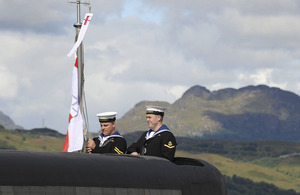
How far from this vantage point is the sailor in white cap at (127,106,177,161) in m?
13.9

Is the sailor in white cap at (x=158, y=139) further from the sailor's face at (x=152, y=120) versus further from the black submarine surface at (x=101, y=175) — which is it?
the black submarine surface at (x=101, y=175)

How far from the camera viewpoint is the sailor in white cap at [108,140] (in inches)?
575

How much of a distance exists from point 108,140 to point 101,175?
353 centimetres

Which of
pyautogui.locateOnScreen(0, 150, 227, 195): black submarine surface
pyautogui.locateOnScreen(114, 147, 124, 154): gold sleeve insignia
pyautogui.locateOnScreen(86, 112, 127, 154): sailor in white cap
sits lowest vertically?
pyautogui.locateOnScreen(0, 150, 227, 195): black submarine surface

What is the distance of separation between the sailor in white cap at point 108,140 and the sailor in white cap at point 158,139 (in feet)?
1.93

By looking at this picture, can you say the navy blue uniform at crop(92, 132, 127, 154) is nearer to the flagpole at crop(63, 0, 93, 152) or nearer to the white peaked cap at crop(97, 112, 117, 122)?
the white peaked cap at crop(97, 112, 117, 122)

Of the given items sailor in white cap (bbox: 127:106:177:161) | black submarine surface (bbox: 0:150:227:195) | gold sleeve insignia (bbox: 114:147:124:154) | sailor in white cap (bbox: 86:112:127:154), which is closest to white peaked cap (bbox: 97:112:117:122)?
sailor in white cap (bbox: 86:112:127:154)

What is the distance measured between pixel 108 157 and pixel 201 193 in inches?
101

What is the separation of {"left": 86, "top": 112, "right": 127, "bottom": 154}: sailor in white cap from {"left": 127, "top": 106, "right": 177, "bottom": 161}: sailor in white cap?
59cm

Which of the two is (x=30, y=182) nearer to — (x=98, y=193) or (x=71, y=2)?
(x=98, y=193)

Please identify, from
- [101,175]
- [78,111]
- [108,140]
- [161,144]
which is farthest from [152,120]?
[78,111]

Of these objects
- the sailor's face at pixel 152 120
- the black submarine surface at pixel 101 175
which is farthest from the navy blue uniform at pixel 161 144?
the black submarine surface at pixel 101 175

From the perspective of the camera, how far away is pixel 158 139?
14039mm

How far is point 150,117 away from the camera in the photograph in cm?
1405
